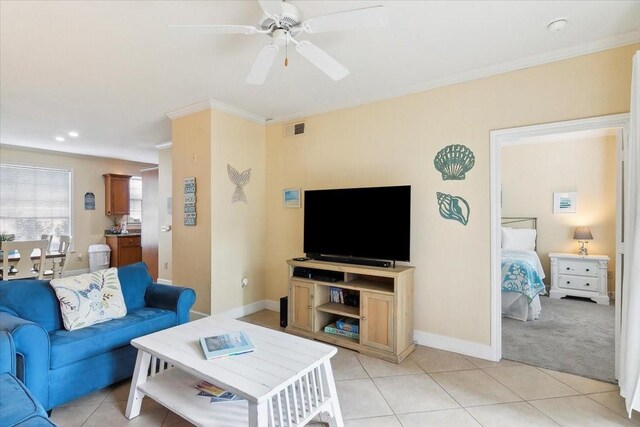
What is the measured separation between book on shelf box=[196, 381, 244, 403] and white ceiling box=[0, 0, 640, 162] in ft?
7.23

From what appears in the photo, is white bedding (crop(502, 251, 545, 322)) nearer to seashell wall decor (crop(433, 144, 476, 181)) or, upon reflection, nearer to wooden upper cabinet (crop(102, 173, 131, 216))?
seashell wall decor (crop(433, 144, 476, 181))

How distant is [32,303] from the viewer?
2.25 m

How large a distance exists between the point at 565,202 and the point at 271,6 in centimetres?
530

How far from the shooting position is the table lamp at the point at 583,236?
467 cm

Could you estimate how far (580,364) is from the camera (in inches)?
104

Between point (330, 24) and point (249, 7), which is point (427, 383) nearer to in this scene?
point (330, 24)

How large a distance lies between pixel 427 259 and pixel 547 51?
1.93 metres

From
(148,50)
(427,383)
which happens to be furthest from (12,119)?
(427,383)

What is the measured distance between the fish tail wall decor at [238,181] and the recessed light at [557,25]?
A: 3.17m

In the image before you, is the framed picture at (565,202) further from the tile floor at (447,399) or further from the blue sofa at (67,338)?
the blue sofa at (67,338)

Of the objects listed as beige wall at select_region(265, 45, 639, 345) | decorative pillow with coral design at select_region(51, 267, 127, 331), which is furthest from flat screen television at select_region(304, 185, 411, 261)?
decorative pillow with coral design at select_region(51, 267, 127, 331)

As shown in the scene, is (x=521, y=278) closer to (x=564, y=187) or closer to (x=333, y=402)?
(x=564, y=187)

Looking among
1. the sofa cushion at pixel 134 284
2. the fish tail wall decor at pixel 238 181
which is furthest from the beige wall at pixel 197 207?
the sofa cushion at pixel 134 284

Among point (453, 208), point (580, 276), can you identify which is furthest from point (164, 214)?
point (580, 276)
